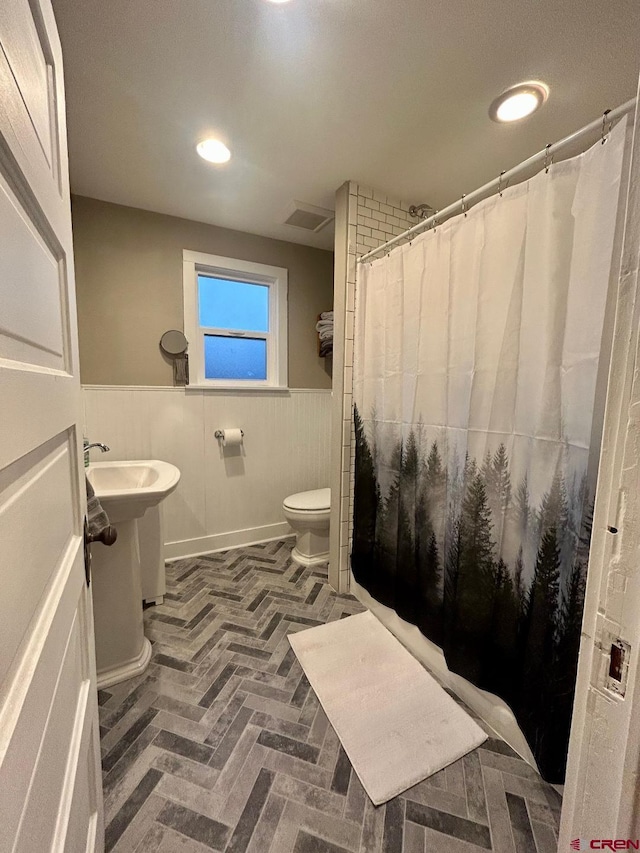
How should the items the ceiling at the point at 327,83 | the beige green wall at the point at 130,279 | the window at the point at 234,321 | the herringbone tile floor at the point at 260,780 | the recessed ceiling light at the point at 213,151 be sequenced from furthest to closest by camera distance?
the window at the point at 234,321 → the beige green wall at the point at 130,279 → the recessed ceiling light at the point at 213,151 → the ceiling at the point at 327,83 → the herringbone tile floor at the point at 260,780

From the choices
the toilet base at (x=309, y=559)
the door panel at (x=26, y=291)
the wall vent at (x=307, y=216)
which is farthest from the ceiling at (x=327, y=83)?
the toilet base at (x=309, y=559)

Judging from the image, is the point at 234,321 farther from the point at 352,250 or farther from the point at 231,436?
the point at 352,250

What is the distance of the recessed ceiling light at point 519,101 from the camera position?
50.9 inches

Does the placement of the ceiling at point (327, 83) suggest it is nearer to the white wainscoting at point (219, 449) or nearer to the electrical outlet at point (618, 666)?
the white wainscoting at point (219, 449)

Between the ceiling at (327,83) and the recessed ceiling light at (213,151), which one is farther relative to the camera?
the recessed ceiling light at (213,151)

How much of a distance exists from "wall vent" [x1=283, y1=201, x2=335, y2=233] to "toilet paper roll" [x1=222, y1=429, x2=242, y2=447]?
4.94 feet

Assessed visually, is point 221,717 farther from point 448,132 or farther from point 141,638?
point 448,132

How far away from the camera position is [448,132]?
1.50 m

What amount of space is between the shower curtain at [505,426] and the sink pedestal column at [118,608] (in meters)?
1.22

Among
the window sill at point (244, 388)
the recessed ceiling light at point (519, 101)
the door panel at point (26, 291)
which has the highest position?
the recessed ceiling light at point (519, 101)

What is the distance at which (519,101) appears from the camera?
1.35 metres

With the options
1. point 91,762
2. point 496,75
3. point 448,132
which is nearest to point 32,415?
point 91,762

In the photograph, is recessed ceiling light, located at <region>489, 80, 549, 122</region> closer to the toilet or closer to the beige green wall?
the beige green wall

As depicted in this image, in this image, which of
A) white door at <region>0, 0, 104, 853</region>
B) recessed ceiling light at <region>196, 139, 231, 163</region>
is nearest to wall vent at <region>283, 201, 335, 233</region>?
recessed ceiling light at <region>196, 139, 231, 163</region>
